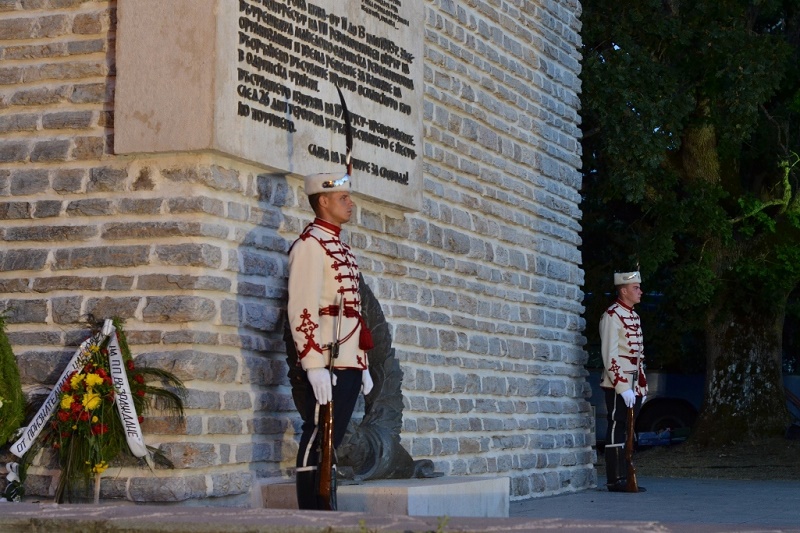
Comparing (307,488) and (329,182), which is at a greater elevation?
(329,182)

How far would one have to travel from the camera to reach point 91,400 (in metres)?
7.23

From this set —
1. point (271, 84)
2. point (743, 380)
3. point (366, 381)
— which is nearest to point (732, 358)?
point (743, 380)

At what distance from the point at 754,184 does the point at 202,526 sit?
18.2 meters

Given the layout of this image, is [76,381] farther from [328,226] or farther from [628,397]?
[628,397]

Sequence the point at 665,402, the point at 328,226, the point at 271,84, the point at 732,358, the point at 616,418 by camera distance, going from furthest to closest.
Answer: the point at 665,402
the point at 732,358
the point at 616,418
the point at 271,84
the point at 328,226

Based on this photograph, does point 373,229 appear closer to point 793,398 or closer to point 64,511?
point 64,511

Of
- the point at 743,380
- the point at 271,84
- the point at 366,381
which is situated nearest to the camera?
the point at 366,381

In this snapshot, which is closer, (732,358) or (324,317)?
(324,317)

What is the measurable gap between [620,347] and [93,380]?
20.6 ft

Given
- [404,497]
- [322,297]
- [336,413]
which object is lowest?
[404,497]

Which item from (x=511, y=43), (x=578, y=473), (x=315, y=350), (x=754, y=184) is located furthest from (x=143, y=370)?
(x=754, y=184)

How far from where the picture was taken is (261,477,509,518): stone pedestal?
7.45 meters

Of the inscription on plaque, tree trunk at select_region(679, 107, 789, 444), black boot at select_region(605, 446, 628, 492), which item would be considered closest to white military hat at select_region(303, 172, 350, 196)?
the inscription on plaque

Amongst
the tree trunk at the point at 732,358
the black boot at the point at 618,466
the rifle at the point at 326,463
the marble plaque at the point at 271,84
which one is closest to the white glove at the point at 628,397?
the black boot at the point at 618,466
